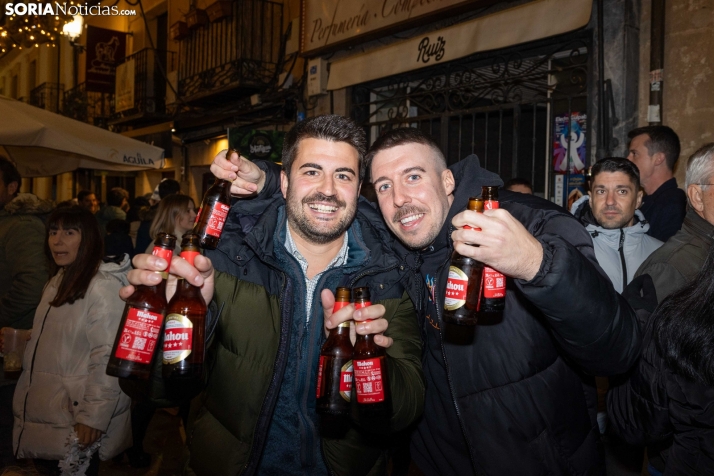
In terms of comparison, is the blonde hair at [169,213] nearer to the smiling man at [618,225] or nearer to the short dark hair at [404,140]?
the short dark hair at [404,140]

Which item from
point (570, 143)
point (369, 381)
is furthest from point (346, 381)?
point (570, 143)

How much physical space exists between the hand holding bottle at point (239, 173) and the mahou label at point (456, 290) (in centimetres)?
134

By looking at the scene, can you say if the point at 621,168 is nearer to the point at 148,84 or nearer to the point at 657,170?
the point at 657,170

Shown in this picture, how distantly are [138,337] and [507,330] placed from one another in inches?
61.7

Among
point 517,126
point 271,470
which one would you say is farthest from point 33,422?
point 517,126

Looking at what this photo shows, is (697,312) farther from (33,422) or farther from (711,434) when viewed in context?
(33,422)

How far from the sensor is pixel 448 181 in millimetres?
3055

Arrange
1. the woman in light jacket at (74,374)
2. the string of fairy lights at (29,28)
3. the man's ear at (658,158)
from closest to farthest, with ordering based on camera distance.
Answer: the woman in light jacket at (74,374) → the man's ear at (658,158) → the string of fairy lights at (29,28)

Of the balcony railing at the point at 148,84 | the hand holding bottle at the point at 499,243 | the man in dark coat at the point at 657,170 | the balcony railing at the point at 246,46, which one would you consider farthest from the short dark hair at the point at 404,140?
the balcony railing at the point at 148,84

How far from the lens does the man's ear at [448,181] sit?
3023mm

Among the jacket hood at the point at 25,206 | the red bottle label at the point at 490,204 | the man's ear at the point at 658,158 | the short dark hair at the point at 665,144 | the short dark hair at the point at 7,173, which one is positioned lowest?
the red bottle label at the point at 490,204

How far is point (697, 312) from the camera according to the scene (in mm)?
1865

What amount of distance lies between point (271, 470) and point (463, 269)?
1308 millimetres

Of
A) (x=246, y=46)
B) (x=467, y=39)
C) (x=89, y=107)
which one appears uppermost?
Result: (x=89, y=107)
